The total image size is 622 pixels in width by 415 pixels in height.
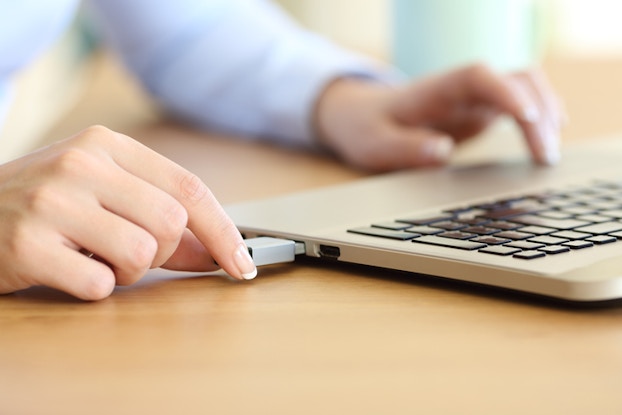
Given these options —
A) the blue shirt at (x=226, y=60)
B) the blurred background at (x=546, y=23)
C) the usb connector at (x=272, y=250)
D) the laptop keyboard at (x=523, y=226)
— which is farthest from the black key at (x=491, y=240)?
the blurred background at (x=546, y=23)

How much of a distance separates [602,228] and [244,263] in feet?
0.60

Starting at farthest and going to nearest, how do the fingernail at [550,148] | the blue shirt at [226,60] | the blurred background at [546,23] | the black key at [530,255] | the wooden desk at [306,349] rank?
the blurred background at [546,23] < the blue shirt at [226,60] < the fingernail at [550,148] < the black key at [530,255] < the wooden desk at [306,349]

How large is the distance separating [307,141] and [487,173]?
0.34 meters

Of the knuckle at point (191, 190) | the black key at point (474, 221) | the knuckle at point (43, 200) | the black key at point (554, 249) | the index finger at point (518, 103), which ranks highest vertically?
the knuckle at point (43, 200)

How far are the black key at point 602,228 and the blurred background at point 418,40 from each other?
0.61 m

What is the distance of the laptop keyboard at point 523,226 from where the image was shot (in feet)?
1.50

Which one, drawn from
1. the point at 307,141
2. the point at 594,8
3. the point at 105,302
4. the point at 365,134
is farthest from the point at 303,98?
the point at 594,8

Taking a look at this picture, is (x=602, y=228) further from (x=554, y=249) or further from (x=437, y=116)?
(x=437, y=116)

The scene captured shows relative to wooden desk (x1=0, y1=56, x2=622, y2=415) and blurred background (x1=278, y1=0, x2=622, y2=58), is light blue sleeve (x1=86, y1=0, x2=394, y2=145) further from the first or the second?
wooden desk (x1=0, y1=56, x2=622, y2=415)

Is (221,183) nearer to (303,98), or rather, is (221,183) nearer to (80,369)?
(303,98)

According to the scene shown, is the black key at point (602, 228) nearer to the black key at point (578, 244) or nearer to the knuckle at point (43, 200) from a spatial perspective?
the black key at point (578, 244)

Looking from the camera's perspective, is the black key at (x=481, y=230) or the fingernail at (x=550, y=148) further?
the fingernail at (x=550, y=148)

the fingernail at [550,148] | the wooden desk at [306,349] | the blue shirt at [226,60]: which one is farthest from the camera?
the blue shirt at [226,60]

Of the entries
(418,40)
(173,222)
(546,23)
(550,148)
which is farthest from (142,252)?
(546,23)
